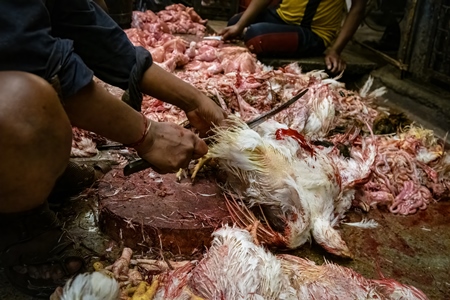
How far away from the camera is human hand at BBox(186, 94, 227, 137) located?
2.98 metres

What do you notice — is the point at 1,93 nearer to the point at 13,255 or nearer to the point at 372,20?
the point at 13,255

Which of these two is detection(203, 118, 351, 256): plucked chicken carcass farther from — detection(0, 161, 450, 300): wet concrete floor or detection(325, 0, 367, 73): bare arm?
detection(325, 0, 367, 73): bare arm

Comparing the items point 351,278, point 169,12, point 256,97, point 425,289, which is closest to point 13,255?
point 351,278

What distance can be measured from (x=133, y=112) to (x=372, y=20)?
711 cm

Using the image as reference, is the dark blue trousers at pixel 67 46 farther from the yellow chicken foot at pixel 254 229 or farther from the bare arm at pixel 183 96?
the yellow chicken foot at pixel 254 229

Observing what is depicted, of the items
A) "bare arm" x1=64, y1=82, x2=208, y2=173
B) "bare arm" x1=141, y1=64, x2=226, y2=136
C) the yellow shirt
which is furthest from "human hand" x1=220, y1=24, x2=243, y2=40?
"bare arm" x1=64, y1=82, x2=208, y2=173

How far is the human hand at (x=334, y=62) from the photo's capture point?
5.85 metres

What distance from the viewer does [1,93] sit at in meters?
1.89

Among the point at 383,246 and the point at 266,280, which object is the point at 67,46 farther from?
the point at 383,246

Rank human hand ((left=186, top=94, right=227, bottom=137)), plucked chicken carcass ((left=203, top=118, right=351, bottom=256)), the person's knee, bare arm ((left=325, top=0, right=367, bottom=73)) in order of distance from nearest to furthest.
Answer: the person's knee, plucked chicken carcass ((left=203, top=118, right=351, bottom=256)), human hand ((left=186, top=94, right=227, bottom=137)), bare arm ((left=325, top=0, right=367, bottom=73))

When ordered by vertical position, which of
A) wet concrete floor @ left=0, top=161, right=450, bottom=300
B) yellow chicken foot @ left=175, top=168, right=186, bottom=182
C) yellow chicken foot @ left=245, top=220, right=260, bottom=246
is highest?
yellow chicken foot @ left=175, top=168, right=186, bottom=182

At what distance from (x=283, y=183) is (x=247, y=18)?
393cm

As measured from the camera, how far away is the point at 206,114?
2998 mm

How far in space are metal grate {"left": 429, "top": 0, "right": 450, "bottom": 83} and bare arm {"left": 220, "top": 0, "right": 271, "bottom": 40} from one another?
1.94 meters
